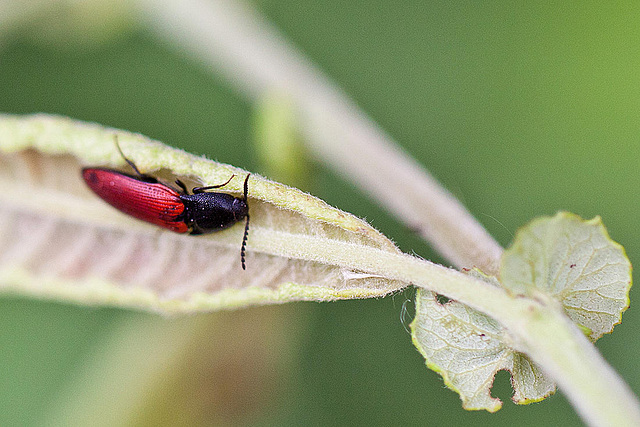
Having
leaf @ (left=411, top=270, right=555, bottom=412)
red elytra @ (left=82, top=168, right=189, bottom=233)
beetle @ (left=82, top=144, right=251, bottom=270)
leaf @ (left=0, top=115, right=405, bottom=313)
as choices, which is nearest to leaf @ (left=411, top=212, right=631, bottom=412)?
leaf @ (left=411, top=270, right=555, bottom=412)

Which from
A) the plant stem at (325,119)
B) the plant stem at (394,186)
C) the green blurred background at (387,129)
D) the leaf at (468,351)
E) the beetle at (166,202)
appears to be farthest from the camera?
the green blurred background at (387,129)

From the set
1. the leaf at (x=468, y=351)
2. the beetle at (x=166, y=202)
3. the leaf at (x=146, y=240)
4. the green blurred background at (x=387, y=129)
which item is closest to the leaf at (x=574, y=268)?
the leaf at (x=468, y=351)

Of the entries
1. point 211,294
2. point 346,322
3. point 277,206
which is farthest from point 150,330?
point 277,206

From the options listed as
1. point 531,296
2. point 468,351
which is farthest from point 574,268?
point 468,351

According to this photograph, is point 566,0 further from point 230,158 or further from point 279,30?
point 230,158

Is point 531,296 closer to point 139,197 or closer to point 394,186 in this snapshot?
point 394,186

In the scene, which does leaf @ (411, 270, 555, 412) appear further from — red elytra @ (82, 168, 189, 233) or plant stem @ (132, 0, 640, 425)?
red elytra @ (82, 168, 189, 233)

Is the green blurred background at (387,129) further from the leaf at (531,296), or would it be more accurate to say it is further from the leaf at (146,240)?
the leaf at (531,296)
